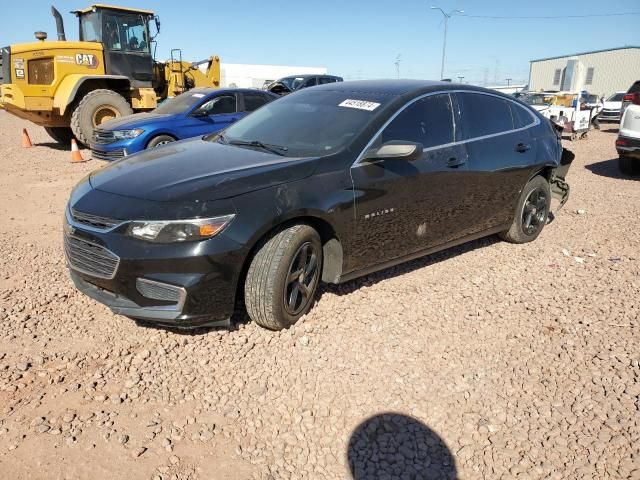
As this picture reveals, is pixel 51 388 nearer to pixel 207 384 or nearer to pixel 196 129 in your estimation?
pixel 207 384

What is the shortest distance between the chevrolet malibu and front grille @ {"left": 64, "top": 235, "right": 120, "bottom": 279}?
11 mm

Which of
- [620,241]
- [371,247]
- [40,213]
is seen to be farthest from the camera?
[40,213]

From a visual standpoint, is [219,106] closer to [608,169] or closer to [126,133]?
[126,133]

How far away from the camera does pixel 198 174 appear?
3.11m

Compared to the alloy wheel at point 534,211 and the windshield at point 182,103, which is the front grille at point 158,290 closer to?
the alloy wheel at point 534,211

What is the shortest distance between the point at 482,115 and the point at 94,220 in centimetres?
341

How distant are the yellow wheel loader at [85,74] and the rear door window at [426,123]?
9162mm

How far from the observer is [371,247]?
3602 mm

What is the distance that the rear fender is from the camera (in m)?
5.56

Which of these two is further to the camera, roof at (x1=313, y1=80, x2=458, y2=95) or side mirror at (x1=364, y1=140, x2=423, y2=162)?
roof at (x1=313, y1=80, x2=458, y2=95)

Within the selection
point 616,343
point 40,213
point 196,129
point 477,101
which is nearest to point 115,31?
point 196,129

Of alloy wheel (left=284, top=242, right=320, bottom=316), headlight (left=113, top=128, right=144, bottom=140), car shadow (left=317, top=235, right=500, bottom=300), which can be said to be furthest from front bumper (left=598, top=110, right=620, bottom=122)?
alloy wheel (left=284, top=242, right=320, bottom=316)

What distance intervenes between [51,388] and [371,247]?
2.21 m

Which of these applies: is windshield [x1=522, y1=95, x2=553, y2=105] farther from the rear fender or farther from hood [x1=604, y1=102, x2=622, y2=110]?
the rear fender
